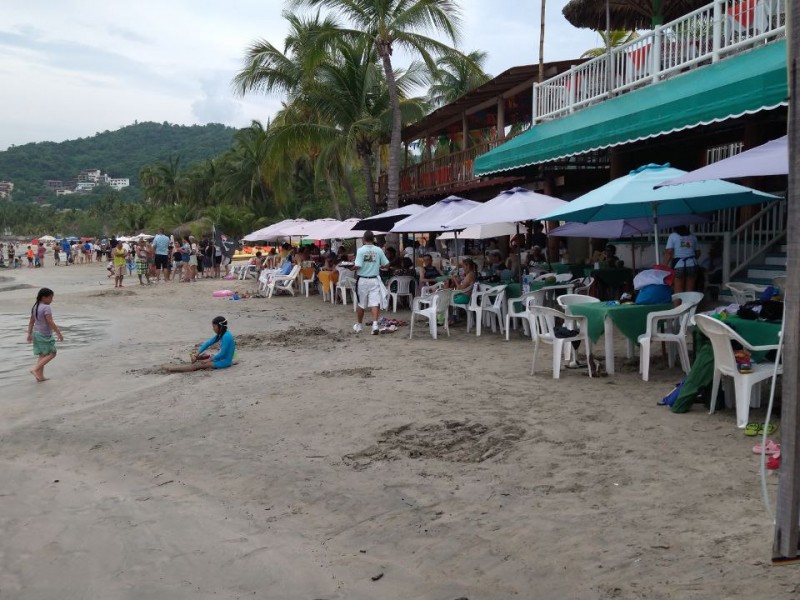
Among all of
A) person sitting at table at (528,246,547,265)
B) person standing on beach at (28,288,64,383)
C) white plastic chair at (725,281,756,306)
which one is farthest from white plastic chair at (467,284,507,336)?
person standing on beach at (28,288,64,383)

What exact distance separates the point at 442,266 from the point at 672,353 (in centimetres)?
1073

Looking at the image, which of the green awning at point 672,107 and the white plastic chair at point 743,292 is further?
the white plastic chair at point 743,292

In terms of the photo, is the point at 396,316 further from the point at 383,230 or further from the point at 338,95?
the point at 338,95

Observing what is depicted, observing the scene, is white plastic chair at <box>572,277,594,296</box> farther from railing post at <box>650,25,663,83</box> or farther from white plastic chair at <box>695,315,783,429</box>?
white plastic chair at <box>695,315,783,429</box>

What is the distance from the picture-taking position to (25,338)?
13328mm

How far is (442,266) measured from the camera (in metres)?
18.2

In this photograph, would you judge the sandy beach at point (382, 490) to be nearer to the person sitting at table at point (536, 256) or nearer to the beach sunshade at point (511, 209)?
the beach sunshade at point (511, 209)

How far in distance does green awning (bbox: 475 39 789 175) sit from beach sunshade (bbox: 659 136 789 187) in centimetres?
57

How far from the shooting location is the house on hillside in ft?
28.2

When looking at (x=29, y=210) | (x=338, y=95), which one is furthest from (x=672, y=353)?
(x=29, y=210)

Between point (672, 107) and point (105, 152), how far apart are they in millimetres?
162793

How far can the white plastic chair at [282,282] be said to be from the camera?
63.1 feet

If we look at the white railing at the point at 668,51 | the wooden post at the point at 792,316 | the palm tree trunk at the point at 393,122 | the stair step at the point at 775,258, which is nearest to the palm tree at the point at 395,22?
the palm tree trunk at the point at 393,122

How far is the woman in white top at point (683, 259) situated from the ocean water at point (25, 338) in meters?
9.05
